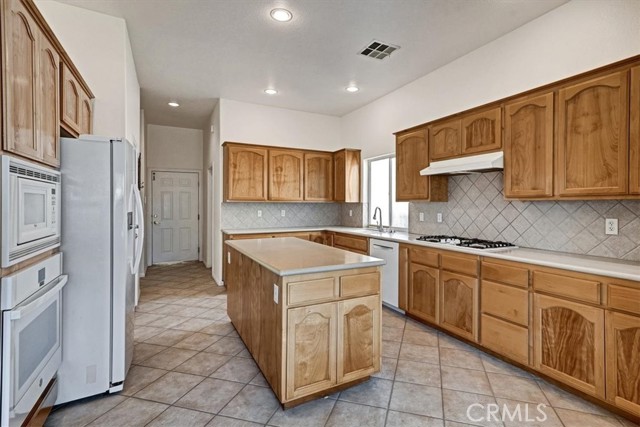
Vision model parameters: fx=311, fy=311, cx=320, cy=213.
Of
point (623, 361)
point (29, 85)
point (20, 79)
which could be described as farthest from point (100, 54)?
point (623, 361)

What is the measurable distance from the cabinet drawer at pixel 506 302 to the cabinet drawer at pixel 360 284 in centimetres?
112

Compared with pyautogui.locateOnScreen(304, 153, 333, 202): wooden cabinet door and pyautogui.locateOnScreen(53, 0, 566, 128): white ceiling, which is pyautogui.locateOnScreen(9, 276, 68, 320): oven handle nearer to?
pyautogui.locateOnScreen(53, 0, 566, 128): white ceiling

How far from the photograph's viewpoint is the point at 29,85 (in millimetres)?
1579

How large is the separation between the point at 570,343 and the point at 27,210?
3.30 m

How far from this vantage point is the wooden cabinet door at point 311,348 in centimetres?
192

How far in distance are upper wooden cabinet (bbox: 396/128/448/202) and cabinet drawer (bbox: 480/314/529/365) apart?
148 centimetres

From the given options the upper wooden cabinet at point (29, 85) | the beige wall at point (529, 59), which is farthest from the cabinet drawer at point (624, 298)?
the upper wooden cabinet at point (29, 85)

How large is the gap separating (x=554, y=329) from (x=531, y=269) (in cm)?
43

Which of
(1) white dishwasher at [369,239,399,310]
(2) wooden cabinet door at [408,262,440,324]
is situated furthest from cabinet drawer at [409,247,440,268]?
(1) white dishwasher at [369,239,399,310]

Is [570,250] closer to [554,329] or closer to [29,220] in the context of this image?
[554,329]

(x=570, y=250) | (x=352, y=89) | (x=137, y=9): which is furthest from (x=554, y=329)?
(x=137, y=9)

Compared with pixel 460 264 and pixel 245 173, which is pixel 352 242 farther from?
pixel 245 173

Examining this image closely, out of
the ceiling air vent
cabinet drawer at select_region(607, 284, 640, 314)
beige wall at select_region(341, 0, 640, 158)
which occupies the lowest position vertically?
cabinet drawer at select_region(607, 284, 640, 314)

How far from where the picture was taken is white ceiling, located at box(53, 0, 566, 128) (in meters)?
2.66
